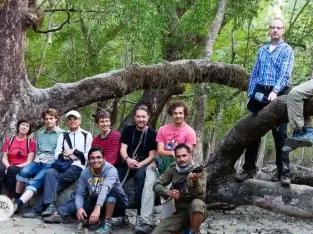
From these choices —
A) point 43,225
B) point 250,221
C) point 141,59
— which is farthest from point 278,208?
point 141,59

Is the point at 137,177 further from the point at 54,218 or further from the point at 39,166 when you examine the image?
the point at 39,166

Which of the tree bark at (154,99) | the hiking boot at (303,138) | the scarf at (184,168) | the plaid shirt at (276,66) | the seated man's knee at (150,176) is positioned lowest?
the seated man's knee at (150,176)

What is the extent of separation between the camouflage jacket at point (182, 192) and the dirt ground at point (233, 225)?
99cm

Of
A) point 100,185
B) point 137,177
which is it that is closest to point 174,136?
point 137,177

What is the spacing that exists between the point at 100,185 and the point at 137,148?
0.81 meters

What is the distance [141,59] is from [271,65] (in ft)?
34.7

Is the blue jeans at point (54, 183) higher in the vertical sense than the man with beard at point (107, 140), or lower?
lower

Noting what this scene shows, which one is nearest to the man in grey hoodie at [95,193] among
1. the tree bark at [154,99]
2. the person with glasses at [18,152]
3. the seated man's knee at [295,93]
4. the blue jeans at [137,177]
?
the blue jeans at [137,177]

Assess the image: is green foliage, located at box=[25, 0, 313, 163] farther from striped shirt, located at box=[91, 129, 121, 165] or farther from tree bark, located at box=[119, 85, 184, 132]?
striped shirt, located at box=[91, 129, 121, 165]

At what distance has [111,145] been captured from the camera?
668 cm

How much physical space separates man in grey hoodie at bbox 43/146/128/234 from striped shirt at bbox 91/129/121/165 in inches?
14.9

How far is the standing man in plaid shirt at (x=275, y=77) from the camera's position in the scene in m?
5.96

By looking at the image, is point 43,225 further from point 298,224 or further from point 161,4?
point 161,4

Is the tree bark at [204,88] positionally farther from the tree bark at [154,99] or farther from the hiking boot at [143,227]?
the hiking boot at [143,227]
